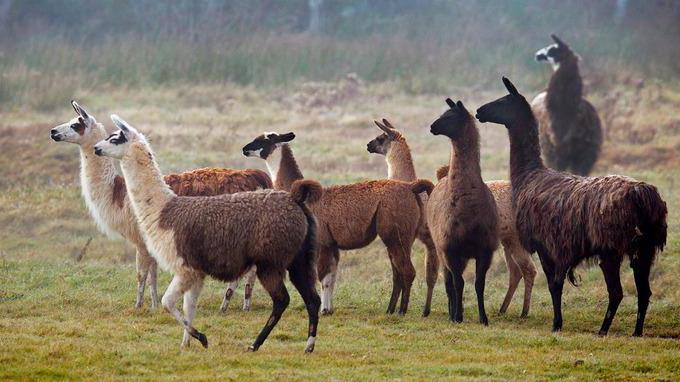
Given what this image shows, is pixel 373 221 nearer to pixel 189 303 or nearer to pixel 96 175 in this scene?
pixel 189 303

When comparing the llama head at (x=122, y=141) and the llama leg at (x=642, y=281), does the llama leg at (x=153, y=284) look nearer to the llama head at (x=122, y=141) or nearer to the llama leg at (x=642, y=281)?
the llama head at (x=122, y=141)

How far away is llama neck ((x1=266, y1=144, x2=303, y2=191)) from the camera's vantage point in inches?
460

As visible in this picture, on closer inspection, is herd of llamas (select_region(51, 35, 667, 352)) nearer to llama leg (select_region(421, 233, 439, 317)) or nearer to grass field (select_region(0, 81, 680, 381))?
llama leg (select_region(421, 233, 439, 317))

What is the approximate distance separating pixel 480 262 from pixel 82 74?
16.9m

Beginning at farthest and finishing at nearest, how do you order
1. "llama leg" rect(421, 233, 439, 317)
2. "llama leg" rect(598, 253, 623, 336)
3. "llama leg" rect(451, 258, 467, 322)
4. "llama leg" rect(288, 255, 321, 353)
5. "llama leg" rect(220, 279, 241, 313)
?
"llama leg" rect(220, 279, 241, 313)
"llama leg" rect(421, 233, 439, 317)
"llama leg" rect(451, 258, 467, 322)
"llama leg" rect(598, 253, 623, 336)
"llama leg" rect(288, 255, 321, 353)

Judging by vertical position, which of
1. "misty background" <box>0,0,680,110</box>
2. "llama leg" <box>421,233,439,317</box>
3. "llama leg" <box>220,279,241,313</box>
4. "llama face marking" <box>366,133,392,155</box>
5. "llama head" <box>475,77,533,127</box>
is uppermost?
"misty background" <box>0,0,680,110</box>

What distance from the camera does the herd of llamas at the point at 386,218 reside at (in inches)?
344

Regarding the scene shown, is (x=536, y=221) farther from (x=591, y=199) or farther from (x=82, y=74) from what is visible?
(x=82, y=74)

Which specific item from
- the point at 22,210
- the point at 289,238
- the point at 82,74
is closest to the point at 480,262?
the point at 289,238

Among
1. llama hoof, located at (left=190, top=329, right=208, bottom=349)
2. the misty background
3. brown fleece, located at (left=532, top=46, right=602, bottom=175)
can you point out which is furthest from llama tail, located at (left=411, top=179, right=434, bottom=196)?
the misty background

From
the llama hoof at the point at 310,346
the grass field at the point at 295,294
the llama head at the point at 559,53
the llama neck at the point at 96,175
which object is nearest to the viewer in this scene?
A: the grass field at the point at 295,294

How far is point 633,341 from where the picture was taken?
9031 mm

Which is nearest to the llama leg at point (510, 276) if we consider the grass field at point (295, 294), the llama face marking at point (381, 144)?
the grass field at point (295, 294)

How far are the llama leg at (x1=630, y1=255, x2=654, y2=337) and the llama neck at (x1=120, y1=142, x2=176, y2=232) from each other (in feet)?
12.2
